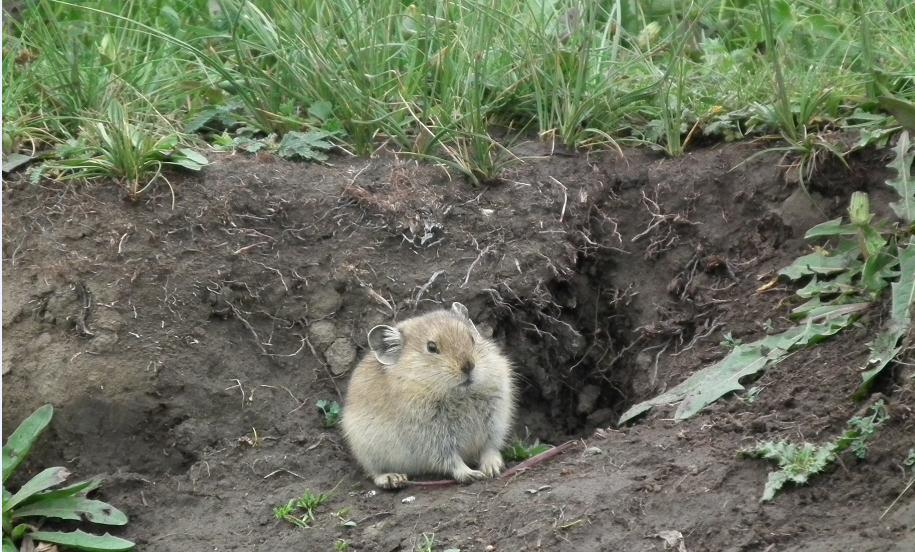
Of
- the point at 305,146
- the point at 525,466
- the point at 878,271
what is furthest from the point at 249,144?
the point at 878,271

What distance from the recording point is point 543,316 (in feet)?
20.9

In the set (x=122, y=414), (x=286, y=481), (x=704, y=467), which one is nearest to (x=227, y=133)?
(x=122, y=414)

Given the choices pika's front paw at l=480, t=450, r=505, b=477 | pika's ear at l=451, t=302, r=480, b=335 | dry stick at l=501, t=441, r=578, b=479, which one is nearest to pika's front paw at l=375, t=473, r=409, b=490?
pika's front paw at l=480, t=450, r=505, b=477

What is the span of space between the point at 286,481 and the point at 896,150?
355 cm

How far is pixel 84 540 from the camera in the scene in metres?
5.11

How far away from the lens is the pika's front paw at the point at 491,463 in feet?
18.1

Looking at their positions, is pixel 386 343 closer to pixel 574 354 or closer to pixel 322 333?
pixel 322 333

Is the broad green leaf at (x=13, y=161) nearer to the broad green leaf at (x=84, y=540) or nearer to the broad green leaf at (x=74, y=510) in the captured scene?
the broad green leaf at (x=74, y=510)

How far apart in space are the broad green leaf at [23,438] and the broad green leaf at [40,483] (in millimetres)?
125

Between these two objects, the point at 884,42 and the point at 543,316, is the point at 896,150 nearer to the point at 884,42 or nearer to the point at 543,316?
the point at 884,42

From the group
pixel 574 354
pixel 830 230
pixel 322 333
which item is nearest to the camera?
pixel 830 230

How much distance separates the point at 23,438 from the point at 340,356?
1.73 meters

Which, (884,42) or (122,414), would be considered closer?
(122,414)

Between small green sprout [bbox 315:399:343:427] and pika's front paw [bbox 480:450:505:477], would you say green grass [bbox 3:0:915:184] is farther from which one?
pika's front paw [bbox 480:450:505:477]
